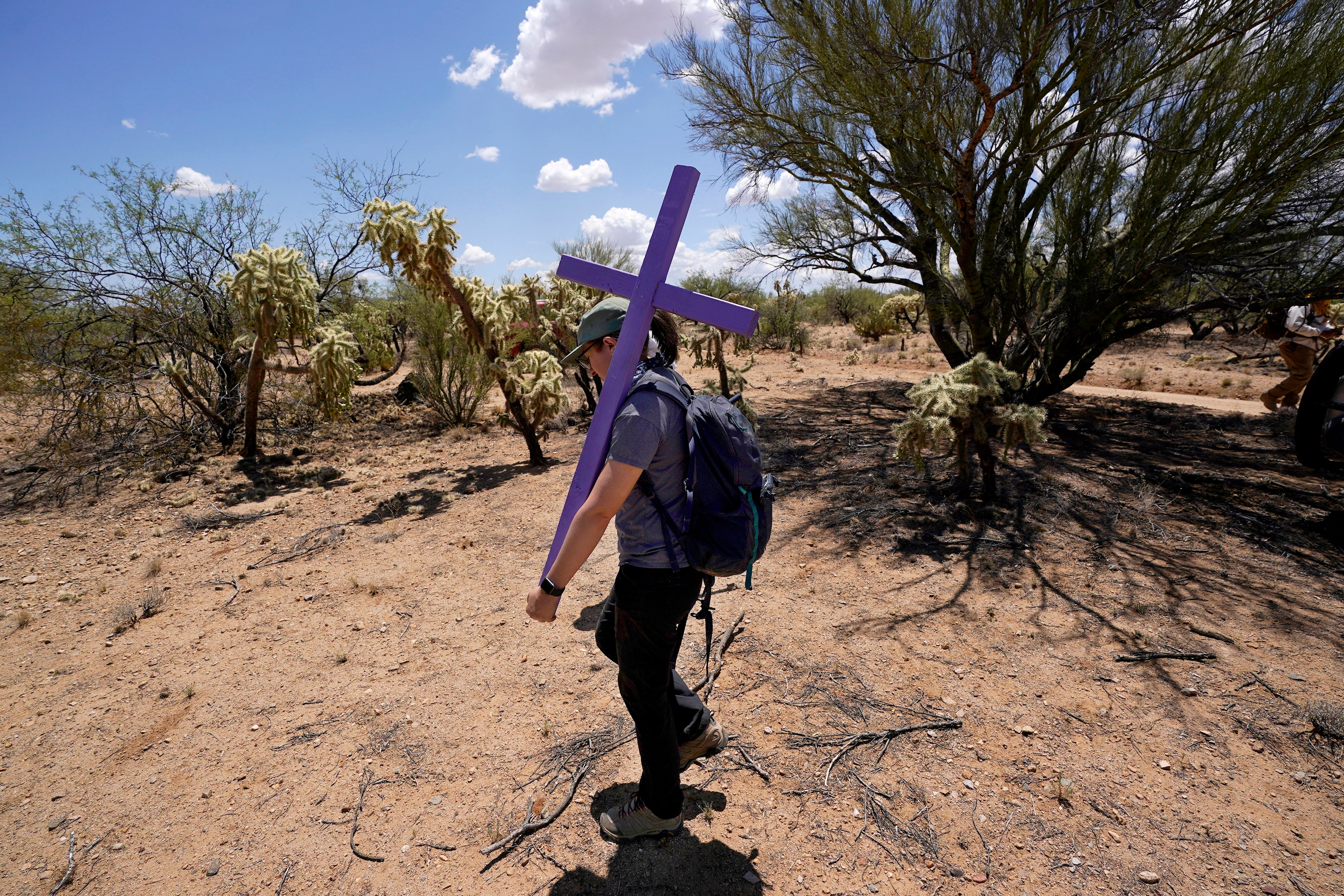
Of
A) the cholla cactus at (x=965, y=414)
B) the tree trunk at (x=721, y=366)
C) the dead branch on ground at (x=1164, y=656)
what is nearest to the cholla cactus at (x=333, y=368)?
the tree trunk at (x=721, y=366)

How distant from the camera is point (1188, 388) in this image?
1157 centimetres

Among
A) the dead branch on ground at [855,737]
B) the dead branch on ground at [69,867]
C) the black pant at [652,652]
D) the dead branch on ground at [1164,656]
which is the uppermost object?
the black pant at [652,652]

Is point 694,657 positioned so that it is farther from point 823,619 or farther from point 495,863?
point 495,863

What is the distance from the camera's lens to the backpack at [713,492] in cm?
175

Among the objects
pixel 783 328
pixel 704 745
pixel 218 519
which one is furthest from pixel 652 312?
pixel 783 328

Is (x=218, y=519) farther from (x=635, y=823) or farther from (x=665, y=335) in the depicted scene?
(x=665, y=335)

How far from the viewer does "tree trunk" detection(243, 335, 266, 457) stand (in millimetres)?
7551

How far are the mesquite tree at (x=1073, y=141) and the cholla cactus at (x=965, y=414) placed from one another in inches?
77.8

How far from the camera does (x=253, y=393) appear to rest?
7.83 meters

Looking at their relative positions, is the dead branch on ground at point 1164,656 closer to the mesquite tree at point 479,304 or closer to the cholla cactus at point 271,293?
the mesquite tree at point 479,304

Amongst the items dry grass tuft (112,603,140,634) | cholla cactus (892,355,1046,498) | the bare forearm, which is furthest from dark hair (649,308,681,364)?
dry grass tuft (112,603,140,634)

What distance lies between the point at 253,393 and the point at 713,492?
8.19 m

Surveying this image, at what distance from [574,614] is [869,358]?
571 inches

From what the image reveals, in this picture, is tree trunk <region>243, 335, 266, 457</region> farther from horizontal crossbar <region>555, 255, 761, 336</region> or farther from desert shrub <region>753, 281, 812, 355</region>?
desert shrub <region>753, 281, 812, 355</region>
